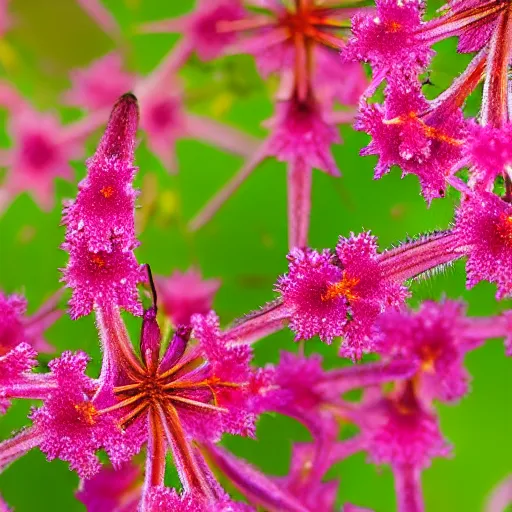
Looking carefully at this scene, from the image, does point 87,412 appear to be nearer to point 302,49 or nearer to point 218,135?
point 302,49

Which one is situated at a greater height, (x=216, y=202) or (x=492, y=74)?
(x=216, y=202)

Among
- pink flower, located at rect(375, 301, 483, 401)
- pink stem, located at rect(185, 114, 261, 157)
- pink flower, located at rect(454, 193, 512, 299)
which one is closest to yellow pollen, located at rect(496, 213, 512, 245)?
pink flower, located at rect(454, 193, 512, 299)

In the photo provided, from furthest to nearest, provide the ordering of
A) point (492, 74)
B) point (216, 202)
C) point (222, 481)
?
point (216, 202) < point (222, 481) < point (492, 74)

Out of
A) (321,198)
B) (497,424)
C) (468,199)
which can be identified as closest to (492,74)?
(468,199)

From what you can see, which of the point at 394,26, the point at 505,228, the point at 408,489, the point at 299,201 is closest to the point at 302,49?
the point at 299,201

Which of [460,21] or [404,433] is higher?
[460,21]

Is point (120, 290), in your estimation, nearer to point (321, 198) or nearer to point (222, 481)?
point (222, 481)

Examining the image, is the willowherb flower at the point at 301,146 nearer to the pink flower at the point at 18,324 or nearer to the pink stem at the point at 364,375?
the pink stem at the point at 364,375
